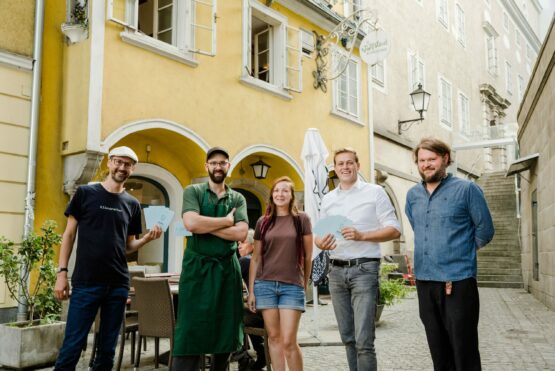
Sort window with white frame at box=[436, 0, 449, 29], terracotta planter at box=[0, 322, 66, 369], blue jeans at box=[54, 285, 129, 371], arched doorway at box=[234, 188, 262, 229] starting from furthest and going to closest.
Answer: window with white frame at box=[436, 0, 449, 29], arched doorway at box=[234, 188, 262, 229], terracotta planter at box=[0, 322, 66, 369], blue jeans at box=[54, 285, 129, 371]

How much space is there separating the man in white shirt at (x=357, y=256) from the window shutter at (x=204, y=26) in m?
5.97

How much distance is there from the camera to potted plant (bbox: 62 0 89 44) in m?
8.02

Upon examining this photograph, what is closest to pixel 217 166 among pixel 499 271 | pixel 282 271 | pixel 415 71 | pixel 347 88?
pixel 282 271

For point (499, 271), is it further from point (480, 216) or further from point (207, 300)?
point (207, 300)

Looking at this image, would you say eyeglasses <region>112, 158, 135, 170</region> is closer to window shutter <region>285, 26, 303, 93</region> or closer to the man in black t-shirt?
the man in black t-shirt

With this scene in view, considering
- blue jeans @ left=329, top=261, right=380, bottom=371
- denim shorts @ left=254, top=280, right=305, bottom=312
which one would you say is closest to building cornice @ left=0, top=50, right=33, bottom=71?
denim shorts @ left=254, top=280, right=305, bottom=312

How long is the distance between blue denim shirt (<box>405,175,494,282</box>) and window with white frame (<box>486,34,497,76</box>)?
1134 inches

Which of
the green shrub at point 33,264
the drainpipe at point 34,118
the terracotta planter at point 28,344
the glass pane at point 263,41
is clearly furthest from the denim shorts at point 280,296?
the glass pane at point 263,41

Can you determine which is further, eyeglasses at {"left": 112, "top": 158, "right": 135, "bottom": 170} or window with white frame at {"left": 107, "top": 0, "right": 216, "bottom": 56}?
window with white frame at {"left": 107, "top": 0, "right": 216, "bottom": 56}

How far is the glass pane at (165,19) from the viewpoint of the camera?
961 centimetres

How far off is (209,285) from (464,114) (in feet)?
78.4

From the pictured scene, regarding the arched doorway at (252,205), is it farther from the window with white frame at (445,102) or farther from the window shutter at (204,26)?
the window with white frame at (445,102)

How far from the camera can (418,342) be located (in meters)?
7.36

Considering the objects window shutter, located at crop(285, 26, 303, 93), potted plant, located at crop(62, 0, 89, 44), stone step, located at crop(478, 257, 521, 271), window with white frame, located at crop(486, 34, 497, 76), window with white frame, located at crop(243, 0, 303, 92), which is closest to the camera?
potted plant, located at crop(62, 0, 89, 44)
